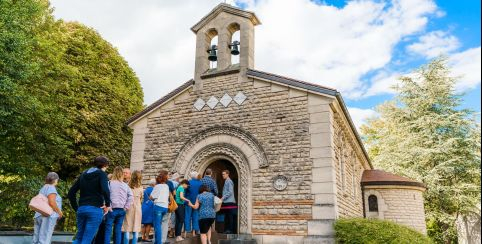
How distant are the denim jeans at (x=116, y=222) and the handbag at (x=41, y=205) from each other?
3.36ft

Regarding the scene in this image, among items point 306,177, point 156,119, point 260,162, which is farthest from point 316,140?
point 156,119

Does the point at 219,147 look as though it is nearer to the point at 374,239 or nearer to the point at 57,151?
the point at 374,239

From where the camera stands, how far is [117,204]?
20.6 ft

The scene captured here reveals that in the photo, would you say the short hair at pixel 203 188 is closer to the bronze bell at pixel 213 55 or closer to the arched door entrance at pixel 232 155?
the arched door entrance at pixel 232 155

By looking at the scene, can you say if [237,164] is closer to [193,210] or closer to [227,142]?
[227,142]

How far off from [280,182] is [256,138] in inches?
60.0

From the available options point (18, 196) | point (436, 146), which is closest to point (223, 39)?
point (18, 196)

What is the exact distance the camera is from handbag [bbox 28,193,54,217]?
20.5ft

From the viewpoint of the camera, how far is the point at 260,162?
34.7ft

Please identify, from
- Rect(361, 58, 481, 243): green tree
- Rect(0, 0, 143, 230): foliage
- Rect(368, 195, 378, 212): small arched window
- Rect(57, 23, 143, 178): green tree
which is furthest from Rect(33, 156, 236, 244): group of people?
Rect(361, 58, 481, 243): green tree

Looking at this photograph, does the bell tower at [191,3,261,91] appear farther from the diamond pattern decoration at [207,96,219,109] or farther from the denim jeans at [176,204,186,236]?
the denim jeans at [176,204,186,236]

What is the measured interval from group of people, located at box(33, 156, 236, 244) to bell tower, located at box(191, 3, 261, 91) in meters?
4.38

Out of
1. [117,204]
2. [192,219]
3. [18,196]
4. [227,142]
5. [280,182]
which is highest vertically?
[227,142]

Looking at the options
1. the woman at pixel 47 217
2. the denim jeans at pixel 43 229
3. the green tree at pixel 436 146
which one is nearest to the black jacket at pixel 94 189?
the woman at pixel 47 217
